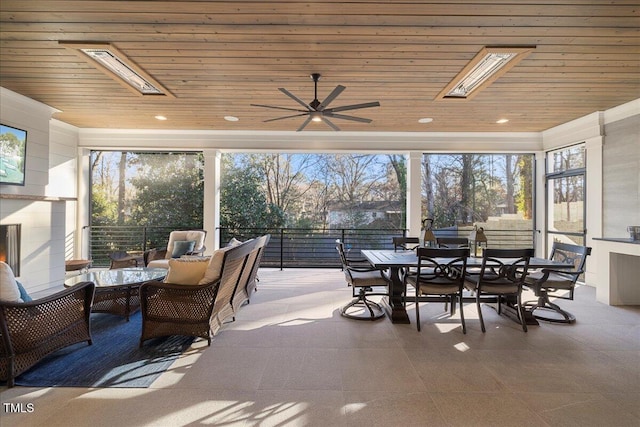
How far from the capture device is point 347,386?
2023mm

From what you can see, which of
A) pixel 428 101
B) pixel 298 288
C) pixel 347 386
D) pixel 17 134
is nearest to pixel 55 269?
pixel 17 134

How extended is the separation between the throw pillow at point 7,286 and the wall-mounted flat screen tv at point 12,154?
2.77m

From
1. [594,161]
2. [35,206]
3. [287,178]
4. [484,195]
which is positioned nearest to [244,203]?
[287,178]

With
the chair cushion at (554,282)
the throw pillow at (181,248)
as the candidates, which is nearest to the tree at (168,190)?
the throw pillow at (181,248)

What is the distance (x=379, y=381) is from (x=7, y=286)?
8.76ft

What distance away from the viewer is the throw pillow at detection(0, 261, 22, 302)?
200 cm

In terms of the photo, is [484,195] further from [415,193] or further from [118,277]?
[118,277]

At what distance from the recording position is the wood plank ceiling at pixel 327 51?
230cm

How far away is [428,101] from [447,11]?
1.95 meters

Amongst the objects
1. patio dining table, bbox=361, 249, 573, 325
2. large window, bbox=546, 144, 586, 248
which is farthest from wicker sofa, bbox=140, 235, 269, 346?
large window, bbox=546, 144, 586, 248

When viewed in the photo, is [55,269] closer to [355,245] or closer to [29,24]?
[29,24]

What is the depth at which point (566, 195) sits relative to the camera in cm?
539

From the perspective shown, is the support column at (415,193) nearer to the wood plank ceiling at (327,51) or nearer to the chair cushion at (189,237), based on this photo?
the wood plank ceiling at (327,51)

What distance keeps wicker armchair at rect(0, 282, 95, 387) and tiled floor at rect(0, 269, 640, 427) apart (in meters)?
0.21
